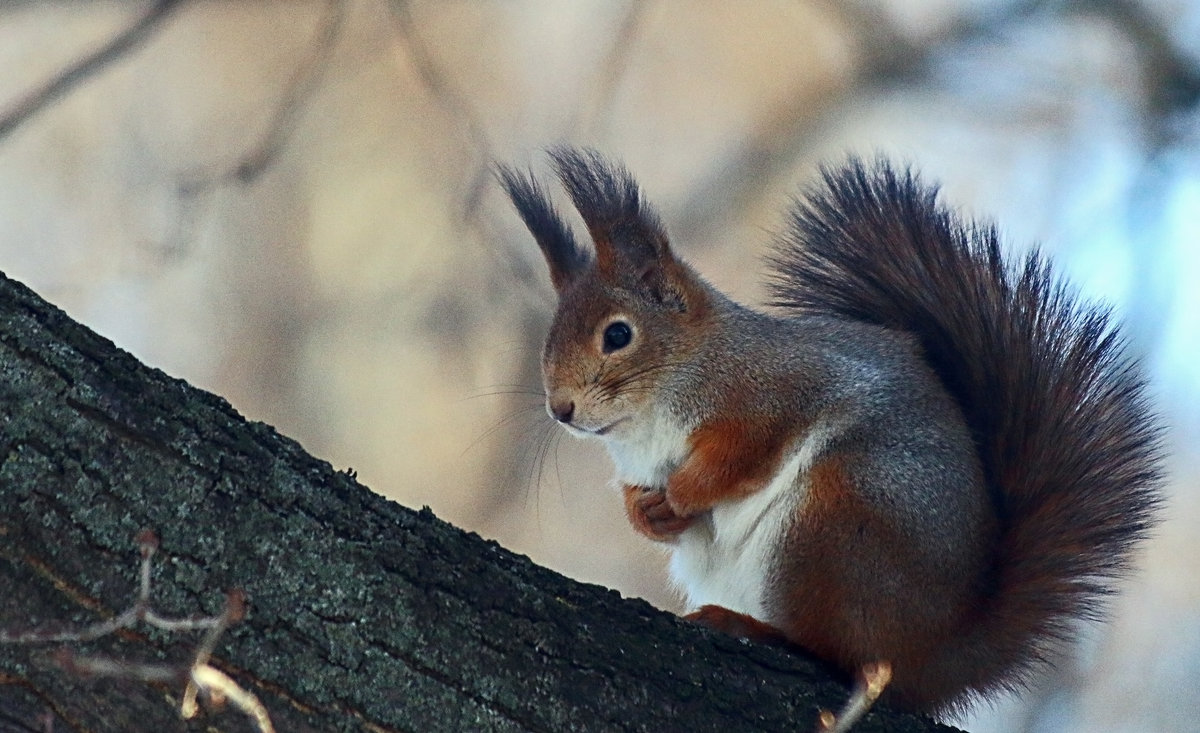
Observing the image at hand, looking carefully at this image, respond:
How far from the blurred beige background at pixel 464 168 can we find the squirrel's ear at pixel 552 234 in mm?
1074

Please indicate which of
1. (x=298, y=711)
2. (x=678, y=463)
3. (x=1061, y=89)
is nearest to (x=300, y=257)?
(x=678, y=463)

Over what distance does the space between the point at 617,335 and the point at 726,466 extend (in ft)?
1.33

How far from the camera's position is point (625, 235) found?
2.71m

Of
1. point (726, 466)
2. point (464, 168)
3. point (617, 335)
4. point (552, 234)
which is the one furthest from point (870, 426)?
point (464, 168)

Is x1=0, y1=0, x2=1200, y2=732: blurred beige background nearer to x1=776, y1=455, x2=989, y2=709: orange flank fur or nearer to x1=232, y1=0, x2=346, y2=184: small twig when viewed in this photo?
x1=232, y1=0, x2=346, y2=184: small twig

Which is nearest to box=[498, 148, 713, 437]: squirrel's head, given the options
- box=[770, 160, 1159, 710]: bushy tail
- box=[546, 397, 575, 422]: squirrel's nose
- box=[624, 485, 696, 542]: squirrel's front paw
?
box=[546, 397, 575, 422]: squirrel's nose

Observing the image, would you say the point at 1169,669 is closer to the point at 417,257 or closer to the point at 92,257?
the point at 417,257

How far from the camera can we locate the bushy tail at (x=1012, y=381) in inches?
88.5

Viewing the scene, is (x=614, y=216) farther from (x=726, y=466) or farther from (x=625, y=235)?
(x=726, y=466)

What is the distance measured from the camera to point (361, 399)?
4219 millimetres

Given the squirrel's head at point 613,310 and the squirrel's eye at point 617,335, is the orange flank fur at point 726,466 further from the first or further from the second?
the squirrel's eye at point 617,335

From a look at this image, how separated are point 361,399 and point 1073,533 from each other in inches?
99.1

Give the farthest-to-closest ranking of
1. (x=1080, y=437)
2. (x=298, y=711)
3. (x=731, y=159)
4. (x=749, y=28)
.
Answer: (x=749, y=28)
(x=731, y=159)
(x=1080, y=437)
(x=298, y=711)

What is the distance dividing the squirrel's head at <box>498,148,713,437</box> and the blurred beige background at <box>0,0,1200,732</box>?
122cm
